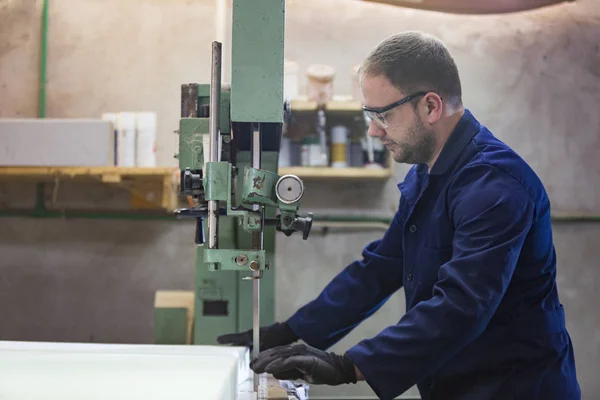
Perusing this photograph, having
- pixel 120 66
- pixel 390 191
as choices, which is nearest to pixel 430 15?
pixel 390 191

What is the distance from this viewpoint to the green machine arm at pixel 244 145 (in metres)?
1.03

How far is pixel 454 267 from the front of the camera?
1084 mm

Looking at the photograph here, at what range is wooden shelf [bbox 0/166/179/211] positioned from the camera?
2279 mm

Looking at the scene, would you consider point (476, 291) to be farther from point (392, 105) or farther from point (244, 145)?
point (244, 145)

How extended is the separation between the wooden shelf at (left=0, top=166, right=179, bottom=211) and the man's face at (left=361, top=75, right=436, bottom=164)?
1.25 m

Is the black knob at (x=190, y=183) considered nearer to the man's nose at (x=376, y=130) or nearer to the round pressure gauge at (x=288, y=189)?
the round pressure gauge at (x=288, y=189)

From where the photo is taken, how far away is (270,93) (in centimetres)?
104

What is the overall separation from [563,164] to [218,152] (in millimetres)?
2303

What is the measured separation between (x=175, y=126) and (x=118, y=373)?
201cm

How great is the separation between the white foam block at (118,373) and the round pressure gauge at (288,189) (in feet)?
1.11

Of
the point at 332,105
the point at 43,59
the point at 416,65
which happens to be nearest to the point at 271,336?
the point at 416,65

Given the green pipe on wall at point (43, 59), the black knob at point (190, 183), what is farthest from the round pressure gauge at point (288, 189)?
the green pipe on wall at point (43, 59)

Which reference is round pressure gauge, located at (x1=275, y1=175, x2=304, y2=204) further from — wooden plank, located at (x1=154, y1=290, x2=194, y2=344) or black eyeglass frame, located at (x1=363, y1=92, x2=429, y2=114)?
wooden plank, located at (x1=154, y1=290, x2=194, y2=344)

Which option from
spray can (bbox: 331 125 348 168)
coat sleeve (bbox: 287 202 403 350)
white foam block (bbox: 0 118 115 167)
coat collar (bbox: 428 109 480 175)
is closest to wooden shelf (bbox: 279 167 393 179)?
spray can (bbox: 331 125 348 168)
